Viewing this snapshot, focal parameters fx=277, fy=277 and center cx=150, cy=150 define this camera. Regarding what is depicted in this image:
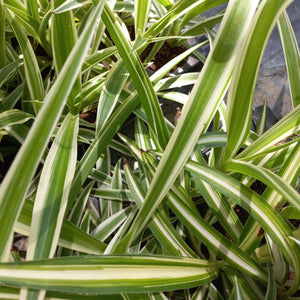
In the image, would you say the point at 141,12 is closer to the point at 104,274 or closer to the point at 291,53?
the point at 291,53

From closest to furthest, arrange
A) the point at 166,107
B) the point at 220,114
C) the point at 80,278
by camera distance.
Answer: the point at 80,278 < the point at 220,114 < the point at 166,107

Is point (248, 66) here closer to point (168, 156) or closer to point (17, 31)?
point (168, 156)

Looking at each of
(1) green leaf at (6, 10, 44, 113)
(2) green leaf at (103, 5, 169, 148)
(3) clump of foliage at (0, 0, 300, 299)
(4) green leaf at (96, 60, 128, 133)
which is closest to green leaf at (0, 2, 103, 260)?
(3) clump of foliage at (0, 0, 300, 299)

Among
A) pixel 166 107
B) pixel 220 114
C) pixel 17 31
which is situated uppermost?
pixel 17 31

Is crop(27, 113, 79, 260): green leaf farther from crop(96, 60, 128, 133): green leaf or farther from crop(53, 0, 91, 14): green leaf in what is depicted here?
crop(53, 0, 91, 14): green leaf

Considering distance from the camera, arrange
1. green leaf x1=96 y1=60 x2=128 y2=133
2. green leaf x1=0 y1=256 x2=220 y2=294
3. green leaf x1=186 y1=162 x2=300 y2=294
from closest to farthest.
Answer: green leaf x1=0 y1=256 x2=220 y2=294 < green leaf x1=186 y1=162 x2=300 y2=294 < green leaf x1=96 y1=60 x2=128 y2=133

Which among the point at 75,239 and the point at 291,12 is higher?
the point at 291,12

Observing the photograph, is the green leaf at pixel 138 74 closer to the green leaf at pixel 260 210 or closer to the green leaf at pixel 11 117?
the green leaf at pixel 260 210

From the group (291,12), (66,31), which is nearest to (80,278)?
(66,31)
